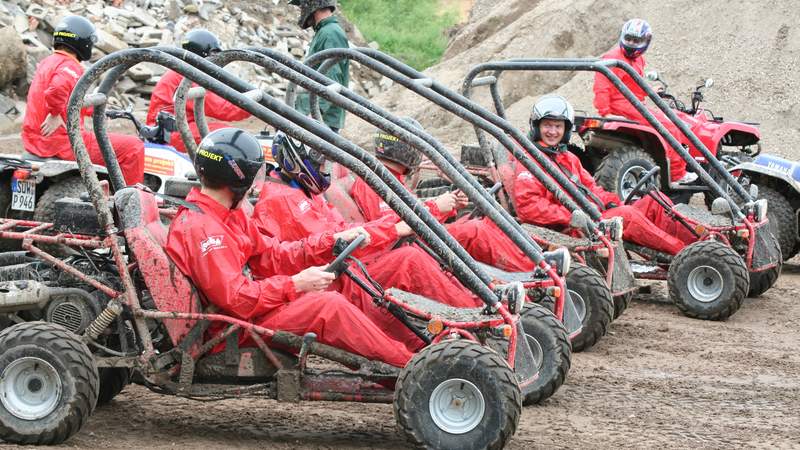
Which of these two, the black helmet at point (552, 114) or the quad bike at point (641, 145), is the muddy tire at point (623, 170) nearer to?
the quad bike at point (641, 145)

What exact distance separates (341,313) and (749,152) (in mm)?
8338

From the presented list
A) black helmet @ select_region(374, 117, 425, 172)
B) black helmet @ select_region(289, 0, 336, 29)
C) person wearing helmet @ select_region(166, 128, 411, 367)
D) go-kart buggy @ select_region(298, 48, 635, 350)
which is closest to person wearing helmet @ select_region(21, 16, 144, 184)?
black helmet @ select_region(289, 0, 336, 29)

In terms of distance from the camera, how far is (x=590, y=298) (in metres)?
8.53

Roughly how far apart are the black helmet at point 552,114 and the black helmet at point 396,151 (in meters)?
2.17

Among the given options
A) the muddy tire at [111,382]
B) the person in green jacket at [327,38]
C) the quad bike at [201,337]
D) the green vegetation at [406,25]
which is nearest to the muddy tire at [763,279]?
the person in green jacket at [327,38]

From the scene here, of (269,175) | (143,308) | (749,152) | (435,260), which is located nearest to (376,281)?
(435,260)

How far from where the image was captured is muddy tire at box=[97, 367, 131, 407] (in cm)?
665

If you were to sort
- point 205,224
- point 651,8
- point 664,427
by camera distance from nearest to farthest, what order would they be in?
point 205,224
point 664,427
point 651,8

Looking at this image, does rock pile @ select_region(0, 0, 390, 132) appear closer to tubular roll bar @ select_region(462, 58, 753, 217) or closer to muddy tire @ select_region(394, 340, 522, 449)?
tubular roll bar @ select_region(462, 58, 753, 217)

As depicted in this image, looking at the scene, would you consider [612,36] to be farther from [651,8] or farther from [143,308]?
[143,308]

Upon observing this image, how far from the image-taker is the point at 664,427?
6949 mm

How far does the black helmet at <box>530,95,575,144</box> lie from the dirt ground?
5.20 ft

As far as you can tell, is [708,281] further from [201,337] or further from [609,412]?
[201,337]

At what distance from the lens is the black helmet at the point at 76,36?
1005 centimetres
